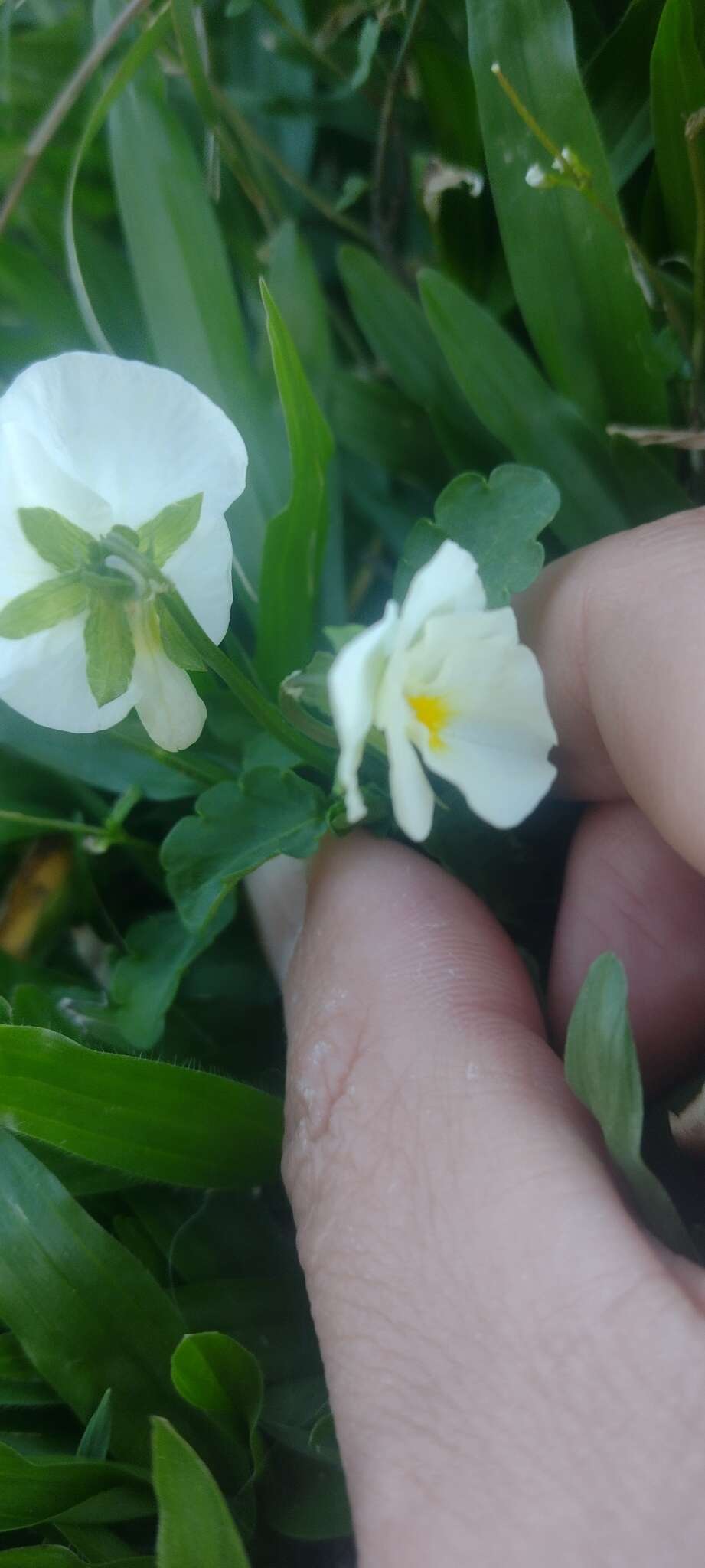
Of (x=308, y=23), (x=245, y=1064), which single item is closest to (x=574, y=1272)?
(x=245, y=1064)

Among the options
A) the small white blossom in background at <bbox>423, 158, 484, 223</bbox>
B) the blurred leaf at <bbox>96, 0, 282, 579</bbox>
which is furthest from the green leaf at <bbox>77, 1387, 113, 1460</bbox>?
the small white blossom in background at <bbox>423, 158, 484, 223</bbox>

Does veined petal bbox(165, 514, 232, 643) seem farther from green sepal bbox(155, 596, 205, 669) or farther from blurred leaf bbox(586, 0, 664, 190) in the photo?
blurred leaf bbox(586, 0, 664, 190)

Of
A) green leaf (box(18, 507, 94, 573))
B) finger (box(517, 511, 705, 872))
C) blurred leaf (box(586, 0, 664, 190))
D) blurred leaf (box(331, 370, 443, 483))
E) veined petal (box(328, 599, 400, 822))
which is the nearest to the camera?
veined petal (box(328, 599, 400, 822))

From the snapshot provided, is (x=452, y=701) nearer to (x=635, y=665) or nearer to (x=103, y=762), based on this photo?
(x=635, y=665)

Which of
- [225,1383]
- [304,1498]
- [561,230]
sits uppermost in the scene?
[561,230]

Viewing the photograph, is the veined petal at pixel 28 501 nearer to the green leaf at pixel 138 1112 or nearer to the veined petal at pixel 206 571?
the veined petal at pixel 206 571

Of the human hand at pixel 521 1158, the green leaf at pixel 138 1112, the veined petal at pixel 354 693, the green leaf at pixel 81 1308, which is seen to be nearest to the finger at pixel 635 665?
the human hand at pixel 521 1158

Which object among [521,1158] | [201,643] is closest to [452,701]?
[201,643]
